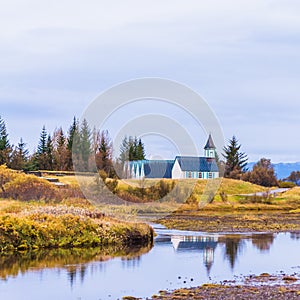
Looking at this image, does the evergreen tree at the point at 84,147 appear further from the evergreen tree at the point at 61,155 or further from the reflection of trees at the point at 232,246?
the reflection of trees at the point at 232,246

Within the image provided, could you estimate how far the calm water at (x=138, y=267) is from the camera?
21.8m

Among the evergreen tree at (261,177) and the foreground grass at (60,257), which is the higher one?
the evergreen tree at (261,177)

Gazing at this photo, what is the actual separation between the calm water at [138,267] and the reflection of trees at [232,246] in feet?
0.13

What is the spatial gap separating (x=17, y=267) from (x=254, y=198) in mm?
51222

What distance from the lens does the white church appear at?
222 ft

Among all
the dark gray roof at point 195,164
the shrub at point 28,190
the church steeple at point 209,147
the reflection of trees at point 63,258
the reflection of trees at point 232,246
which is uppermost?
the church steeple at point 209,147

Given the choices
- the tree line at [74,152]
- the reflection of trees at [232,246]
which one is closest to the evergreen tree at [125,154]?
the tree line at [74,152]

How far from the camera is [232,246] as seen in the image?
3428 centimetres

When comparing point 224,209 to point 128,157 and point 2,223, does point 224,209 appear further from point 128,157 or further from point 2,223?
point 2,223

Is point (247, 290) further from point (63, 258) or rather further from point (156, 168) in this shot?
point (156, 168)

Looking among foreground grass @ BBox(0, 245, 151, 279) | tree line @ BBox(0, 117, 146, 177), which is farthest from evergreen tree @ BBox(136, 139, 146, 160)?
foreground grass @ BBox(0, 245, 151, 279)

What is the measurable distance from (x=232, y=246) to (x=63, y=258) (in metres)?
9.41

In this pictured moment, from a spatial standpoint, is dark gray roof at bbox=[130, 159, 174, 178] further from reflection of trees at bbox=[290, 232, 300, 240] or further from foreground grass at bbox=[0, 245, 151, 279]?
foreground grass at bbox=[0, 245, 151, 279]

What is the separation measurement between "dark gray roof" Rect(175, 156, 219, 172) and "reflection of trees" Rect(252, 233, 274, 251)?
4212cm
